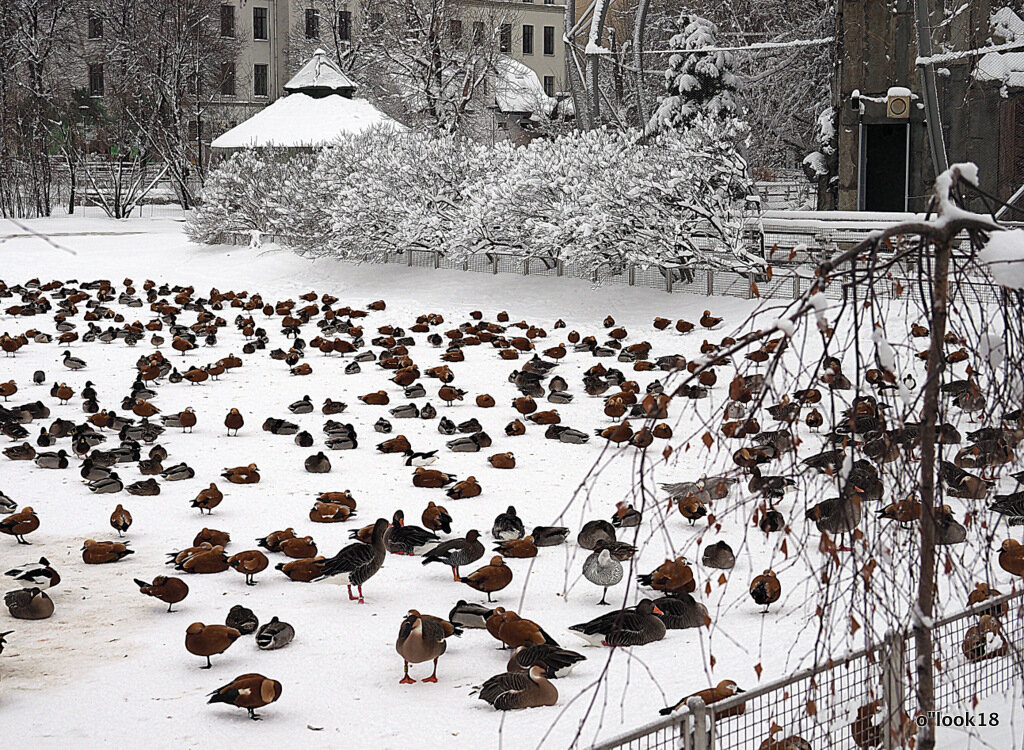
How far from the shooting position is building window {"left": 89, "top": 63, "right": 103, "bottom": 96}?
65644 mm

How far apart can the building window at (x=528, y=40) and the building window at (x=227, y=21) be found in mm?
19025

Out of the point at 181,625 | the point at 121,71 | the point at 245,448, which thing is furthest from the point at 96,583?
the point at 121,71

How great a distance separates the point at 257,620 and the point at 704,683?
2446 millimetres

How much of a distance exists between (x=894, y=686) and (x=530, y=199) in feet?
55.2

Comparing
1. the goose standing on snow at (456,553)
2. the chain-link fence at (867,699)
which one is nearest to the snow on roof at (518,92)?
the goose standing on snow at (456,553)

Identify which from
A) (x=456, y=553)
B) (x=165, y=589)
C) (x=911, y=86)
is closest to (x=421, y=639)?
(x=456, y=553)

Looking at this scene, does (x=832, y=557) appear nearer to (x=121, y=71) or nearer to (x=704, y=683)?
(x=704, y=683)

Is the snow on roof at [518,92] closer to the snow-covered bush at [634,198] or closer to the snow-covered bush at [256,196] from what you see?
the snow-covered bush at [256,196]

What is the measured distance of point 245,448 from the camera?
36.7ft

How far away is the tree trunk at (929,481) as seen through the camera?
3088 mm

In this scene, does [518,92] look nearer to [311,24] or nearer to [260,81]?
[311,24]

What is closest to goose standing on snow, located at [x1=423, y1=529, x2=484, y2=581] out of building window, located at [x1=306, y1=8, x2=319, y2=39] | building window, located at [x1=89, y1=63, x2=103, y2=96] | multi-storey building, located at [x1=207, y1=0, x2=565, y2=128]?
multi-storey building, located at [x1=207, y1=0, x2=565, y2=128]

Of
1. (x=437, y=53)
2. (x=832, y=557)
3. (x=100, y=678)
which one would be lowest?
(x=100, y=678)

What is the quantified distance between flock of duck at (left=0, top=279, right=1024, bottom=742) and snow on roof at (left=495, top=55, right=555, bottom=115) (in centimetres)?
3212
